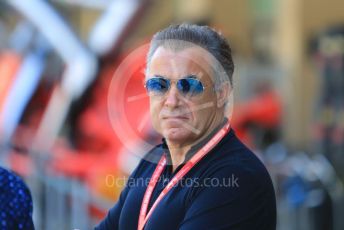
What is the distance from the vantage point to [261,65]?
14867 millimetres

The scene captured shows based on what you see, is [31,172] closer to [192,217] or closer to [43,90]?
[43,90]

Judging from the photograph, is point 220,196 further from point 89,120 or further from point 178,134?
point 89,120

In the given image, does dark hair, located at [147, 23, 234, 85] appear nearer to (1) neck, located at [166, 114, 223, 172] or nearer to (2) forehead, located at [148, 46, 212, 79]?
(2) forehead, located at [148, 46, 212, 79]

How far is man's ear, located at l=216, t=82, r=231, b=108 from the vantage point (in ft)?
8.54

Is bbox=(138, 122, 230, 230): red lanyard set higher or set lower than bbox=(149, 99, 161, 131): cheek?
lower

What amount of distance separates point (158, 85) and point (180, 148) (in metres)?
0.21

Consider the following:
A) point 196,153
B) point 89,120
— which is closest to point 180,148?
point 196,153

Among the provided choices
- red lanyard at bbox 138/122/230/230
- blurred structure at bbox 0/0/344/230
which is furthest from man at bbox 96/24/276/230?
blurred structure at bbox 0/0/344/230

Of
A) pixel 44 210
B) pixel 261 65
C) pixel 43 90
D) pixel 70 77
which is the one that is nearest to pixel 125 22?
pixel 70 77

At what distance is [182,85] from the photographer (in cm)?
254

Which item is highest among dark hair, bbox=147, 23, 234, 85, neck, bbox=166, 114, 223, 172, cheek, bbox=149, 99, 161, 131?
dark hair, bbox=147, 23, 234, 85

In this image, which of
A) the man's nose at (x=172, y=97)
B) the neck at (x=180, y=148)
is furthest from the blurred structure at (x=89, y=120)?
the man's nose at (x=172, y=97)

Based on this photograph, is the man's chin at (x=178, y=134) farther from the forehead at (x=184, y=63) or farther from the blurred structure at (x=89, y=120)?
the blurred structure at (x=89, y=120)

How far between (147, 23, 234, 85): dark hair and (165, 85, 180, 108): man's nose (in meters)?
0.13
